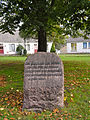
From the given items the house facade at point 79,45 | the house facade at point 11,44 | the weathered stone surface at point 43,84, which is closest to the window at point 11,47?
the house facade at point 11,44

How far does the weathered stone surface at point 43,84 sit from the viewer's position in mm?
4426

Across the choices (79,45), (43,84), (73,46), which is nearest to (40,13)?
(43,84)

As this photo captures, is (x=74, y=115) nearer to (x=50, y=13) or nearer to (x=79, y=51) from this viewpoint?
(x=50, y=13)

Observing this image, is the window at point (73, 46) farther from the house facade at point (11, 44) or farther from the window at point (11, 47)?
the window at point (11, 47)

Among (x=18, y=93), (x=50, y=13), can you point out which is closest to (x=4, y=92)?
(x=18, y=93)

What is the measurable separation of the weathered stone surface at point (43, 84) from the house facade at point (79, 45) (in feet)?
108

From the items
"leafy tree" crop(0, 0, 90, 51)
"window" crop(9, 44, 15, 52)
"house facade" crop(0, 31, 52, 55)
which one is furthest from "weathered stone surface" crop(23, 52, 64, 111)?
"window" crop(9, 44, 15, 52)

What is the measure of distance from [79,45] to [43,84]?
111 feet

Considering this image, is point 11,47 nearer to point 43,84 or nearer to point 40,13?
point 40,13

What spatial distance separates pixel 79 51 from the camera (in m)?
36.8

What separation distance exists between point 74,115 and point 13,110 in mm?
1792

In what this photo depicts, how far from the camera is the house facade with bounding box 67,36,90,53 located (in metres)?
36.2

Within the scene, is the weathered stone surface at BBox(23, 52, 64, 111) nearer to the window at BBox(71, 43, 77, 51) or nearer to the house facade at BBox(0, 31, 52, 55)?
the house facade at BBox(0, 31, 52, 55)

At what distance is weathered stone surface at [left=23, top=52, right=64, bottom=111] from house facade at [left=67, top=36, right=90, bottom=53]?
3286 centimetres
